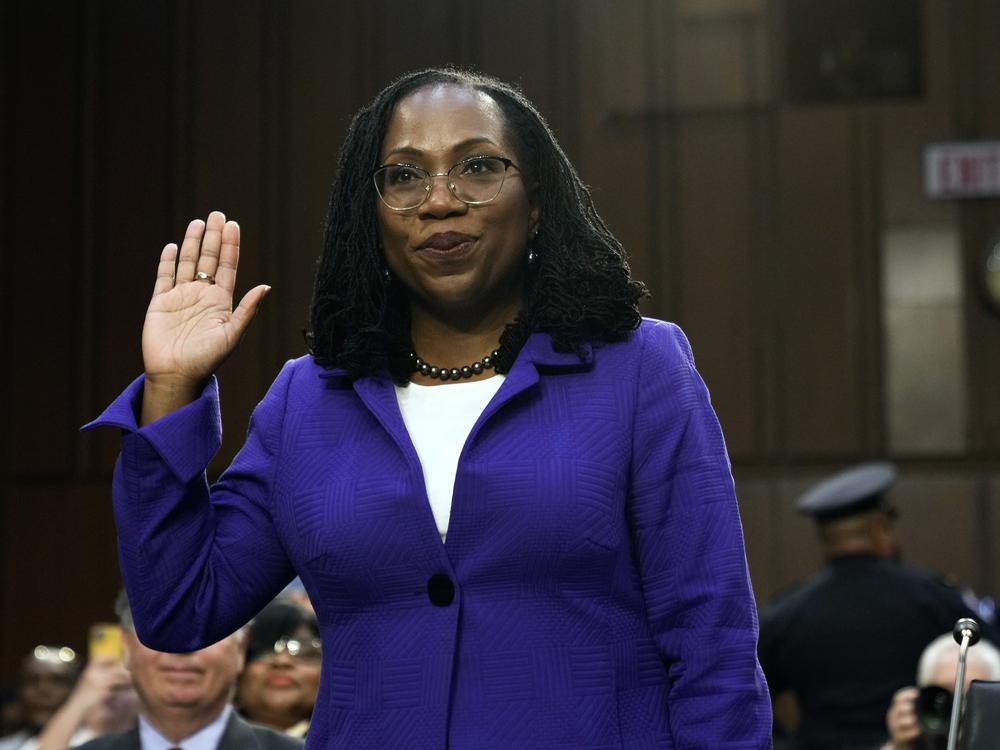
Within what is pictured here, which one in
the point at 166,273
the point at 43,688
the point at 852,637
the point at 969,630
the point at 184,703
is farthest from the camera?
the point at 43,688

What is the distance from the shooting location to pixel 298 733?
365 centimetres

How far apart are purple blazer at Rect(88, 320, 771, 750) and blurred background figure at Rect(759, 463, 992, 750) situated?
10.5ft

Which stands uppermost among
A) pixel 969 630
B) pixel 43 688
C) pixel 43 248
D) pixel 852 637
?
pixel 43 248

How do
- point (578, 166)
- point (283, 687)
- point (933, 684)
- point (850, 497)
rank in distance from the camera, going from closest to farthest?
point (933, 684)
point (283, 687)
point (850, 497)
point (578, 166)

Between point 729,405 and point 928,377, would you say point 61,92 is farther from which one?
point 928,377

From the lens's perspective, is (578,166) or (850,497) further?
(578,166)

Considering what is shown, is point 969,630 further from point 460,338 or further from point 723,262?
point 723,262

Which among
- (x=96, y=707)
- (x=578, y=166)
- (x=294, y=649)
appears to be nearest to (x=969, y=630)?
(x=294, y=649)

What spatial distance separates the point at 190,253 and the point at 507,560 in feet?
1.72

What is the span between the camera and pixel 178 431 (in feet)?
5.40

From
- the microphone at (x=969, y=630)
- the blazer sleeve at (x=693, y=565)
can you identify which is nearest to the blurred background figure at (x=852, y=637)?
the microphone at (x=969, y=630)

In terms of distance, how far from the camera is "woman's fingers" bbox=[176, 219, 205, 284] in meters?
1.76

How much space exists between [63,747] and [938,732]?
191 cm

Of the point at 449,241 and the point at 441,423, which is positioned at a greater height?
the point at 449,241
